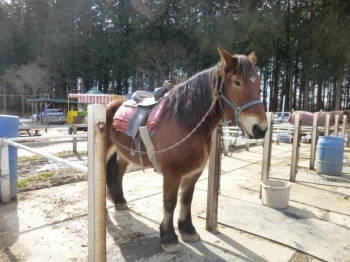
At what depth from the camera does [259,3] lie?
24.2m

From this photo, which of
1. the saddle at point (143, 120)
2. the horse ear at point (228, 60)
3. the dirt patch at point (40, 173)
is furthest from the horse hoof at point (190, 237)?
the dirt patch at point (40, 173)

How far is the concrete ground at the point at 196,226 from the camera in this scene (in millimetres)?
2297

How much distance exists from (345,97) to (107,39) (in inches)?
1379

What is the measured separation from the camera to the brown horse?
195 cm

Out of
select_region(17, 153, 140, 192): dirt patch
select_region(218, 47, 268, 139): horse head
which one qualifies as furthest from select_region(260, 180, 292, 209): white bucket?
select_region(17, 153, 140, 192): dirt patch

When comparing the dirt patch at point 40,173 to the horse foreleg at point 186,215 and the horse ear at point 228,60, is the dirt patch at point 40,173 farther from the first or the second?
the horse ear at point 228,60

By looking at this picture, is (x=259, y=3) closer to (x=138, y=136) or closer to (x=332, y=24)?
(x=332, y=24)

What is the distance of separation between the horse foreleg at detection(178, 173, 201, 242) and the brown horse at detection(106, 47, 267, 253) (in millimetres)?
10

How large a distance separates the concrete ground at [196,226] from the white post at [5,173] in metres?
0.21

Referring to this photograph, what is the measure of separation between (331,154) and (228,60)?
14.7ft

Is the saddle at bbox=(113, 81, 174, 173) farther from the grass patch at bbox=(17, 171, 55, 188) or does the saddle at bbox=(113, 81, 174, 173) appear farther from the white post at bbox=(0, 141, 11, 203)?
the grass patch at bbox=(17, 171, 55, 188)

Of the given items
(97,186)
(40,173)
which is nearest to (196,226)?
(97,186)

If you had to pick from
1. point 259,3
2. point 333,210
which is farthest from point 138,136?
point 259,3

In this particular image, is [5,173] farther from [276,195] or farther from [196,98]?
[276,195]
